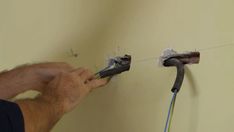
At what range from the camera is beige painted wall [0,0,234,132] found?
815 millimetres

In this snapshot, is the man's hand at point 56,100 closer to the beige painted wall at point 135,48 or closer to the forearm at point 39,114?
the forearm at point 39,114

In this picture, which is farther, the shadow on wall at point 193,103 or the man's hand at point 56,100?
the shadow on wall at point 193,103

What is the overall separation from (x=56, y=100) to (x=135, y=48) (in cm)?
27

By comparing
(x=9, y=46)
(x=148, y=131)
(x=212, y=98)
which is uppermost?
(x=9, y=46)

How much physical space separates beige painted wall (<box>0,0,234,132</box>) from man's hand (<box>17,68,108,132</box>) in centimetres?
11

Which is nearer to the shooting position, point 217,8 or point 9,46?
point 217,8

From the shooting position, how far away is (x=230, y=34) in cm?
79

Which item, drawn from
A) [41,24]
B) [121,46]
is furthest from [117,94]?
[41,24]

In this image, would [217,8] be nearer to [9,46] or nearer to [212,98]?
[212,98]

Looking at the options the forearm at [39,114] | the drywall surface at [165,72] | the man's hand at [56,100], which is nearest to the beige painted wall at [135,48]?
the drywall surface at [165,72]

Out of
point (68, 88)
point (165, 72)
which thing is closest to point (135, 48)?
point (165, 72)

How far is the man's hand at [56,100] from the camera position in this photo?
2.40 ft

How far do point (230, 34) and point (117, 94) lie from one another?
365 mm

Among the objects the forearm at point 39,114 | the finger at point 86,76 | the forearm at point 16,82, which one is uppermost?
the finger at point 86,76
